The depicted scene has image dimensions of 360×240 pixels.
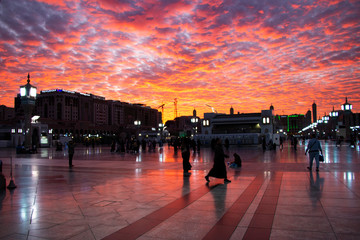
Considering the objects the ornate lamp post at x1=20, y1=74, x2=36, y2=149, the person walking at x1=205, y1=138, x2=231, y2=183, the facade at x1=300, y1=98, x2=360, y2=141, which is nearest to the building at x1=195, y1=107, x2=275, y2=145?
the facade at x1=300, y1=98, x2=360, y2=141

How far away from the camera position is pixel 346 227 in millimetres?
4941

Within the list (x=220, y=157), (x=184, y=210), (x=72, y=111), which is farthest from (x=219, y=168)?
(x=72, y=111)

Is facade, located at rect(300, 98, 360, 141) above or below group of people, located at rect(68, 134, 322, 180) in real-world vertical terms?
above

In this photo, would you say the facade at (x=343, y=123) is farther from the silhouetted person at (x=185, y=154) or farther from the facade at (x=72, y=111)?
the facade at (x=72, y=111)

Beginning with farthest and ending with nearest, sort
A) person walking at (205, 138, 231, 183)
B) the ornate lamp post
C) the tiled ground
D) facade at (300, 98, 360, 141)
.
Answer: facade at (300, 98, 360, 141) → the ornate lamp post → person walking at (205, 138, 231, 183) → the tiled ground

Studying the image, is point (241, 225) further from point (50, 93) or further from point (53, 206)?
point (50, 93)

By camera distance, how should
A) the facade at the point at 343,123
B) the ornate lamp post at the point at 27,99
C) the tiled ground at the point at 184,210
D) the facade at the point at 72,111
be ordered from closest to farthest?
the tiled ground at the point at 184,210, the ornate lamp post at the point at 27,99, the facade at the point at 343,123, the facade at the point at 72,111

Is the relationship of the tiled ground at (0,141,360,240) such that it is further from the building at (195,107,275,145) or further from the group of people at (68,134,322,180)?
the building at (195,107,275,145)

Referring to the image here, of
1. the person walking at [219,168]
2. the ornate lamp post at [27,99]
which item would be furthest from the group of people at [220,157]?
the ornate lamp post at [27,99]

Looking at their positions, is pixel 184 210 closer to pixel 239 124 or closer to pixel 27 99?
pixel 27 99

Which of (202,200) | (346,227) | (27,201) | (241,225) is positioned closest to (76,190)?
(27,201)

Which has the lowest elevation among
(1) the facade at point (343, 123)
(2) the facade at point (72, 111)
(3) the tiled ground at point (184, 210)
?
(3) the tiled ground at point (184, 210)

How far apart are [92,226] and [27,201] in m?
3.19

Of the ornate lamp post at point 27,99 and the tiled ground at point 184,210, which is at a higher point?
the ornate lamp post at point 27,99
